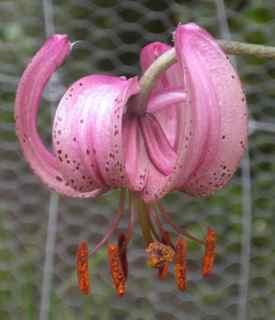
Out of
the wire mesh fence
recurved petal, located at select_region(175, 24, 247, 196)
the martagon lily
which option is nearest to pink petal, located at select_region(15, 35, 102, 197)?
the martagon lily

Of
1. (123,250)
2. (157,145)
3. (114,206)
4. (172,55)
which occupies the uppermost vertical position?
(172,55)

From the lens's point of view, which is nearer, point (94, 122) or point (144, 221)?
point (94, 122)

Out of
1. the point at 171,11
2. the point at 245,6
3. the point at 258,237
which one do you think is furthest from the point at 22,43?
the point at 258,237

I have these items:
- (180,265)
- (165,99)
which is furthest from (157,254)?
(165,99)

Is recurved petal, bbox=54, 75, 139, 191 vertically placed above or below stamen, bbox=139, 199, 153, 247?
above

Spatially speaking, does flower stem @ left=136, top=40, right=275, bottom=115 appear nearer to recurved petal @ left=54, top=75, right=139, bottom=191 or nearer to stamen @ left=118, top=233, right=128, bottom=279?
recurved petal @ left=54, top=75, right=139, bottom=191

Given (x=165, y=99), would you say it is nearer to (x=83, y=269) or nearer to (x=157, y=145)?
(x=157, y=145)

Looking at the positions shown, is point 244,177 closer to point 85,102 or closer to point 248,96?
point 248,96
